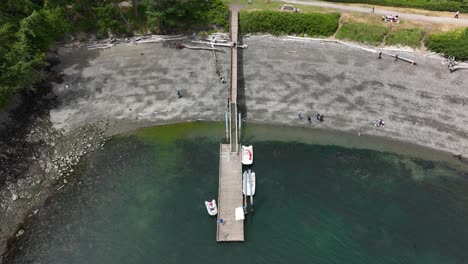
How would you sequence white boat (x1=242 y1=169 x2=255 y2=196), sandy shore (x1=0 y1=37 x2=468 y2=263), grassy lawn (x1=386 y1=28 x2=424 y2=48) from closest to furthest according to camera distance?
white boat (x1=242 y1=169 x2=255 y2=196) < sandy shore (x1=0 y1=37 x2=468 y2=263) < grassy lawn (x1=386 y1=28 x2=424 y2=48)

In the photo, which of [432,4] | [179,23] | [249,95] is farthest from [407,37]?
[179,23]

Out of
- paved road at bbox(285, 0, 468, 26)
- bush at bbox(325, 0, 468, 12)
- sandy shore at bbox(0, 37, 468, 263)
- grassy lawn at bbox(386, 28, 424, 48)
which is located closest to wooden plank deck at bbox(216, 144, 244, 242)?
sandy shore at bbox(0, 37, 468, 263)

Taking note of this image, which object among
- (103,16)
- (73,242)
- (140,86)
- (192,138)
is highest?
(103,16)

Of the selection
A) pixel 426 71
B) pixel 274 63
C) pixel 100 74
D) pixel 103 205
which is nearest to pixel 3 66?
pixel 100 74

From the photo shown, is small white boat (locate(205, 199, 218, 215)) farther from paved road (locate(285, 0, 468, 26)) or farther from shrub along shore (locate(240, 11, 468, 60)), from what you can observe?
paved road (locate(285, 0, 468, 26))

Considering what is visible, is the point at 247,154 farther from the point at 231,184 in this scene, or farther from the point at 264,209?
the point at 264,209

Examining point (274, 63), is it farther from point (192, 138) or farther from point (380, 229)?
point (380, 229)

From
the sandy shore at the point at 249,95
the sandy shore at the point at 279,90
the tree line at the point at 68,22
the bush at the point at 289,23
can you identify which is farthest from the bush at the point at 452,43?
the tree line at the point at 68,22
